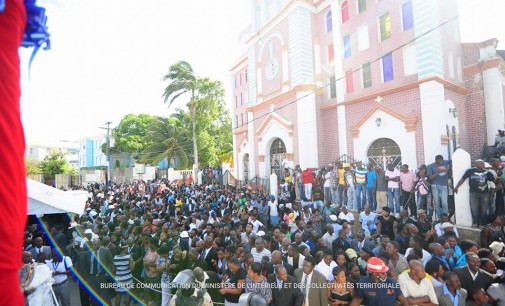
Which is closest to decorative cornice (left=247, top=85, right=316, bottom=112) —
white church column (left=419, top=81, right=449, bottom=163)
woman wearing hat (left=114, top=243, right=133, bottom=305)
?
white church column (left=419, top=81, right=449, bottom=163)

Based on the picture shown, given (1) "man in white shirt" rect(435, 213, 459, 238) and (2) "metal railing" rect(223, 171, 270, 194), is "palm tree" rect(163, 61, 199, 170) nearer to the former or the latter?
(2) "metal railing" rect(223, 171, 270, 194)

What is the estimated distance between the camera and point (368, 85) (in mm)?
14695

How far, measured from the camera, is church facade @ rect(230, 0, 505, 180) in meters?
12.1

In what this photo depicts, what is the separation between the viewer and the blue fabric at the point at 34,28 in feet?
3.15

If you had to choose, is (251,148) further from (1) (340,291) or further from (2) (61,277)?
(1) (340,291)

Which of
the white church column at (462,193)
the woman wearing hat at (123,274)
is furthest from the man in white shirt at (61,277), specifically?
the white church column at (462,193)

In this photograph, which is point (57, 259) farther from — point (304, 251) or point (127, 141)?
point (127, 141)

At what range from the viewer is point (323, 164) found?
17.1m

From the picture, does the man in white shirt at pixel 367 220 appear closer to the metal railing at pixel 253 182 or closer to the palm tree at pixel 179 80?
the metal railing at pixel 253 182

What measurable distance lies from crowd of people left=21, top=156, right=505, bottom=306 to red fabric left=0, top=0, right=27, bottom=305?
10.4 feet

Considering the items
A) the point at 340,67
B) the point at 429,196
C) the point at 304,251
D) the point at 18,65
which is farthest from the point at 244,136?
the point at 18,65

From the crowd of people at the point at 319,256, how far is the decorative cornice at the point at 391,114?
339 centimetres

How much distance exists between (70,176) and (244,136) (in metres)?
21.0

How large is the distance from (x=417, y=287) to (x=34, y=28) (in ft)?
15.4
